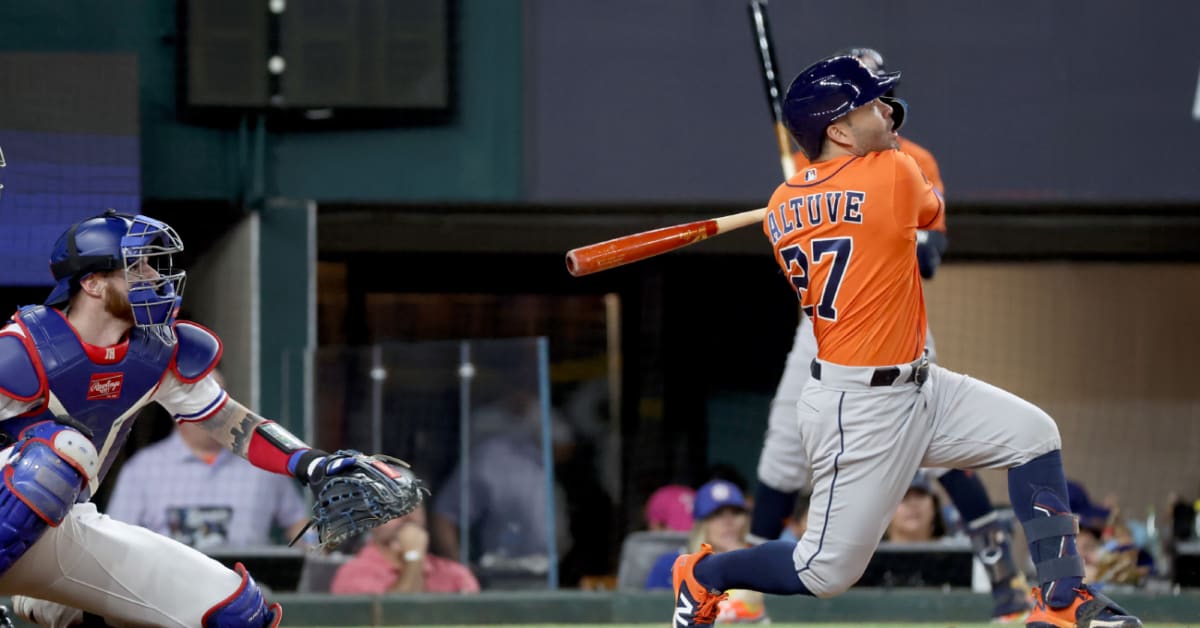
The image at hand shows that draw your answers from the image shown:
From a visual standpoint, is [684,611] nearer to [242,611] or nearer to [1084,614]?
[1084,614]

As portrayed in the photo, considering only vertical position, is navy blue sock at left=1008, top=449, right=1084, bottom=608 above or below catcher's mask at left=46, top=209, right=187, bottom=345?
below

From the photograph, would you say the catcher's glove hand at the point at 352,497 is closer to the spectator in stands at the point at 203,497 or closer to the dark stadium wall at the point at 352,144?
the spectator in stands at the point at 203,497

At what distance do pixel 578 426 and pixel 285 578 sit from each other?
3.75 metres

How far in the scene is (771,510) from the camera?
5617mm

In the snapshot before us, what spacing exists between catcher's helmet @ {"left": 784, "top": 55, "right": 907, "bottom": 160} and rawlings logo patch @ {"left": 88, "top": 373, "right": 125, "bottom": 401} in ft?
6.10

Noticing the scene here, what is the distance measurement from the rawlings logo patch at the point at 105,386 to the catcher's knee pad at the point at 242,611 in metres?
0.59

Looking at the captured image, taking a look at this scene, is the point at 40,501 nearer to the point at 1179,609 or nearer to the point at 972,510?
the point at 972,510

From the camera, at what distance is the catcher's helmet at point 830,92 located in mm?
4066

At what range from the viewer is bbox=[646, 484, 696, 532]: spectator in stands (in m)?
8.44

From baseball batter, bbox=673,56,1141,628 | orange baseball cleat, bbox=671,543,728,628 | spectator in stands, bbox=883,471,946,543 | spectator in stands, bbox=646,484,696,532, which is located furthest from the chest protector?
spectator in stands, bbox=646,484,696,532

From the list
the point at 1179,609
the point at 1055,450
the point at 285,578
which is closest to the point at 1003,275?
the point at 1179,609

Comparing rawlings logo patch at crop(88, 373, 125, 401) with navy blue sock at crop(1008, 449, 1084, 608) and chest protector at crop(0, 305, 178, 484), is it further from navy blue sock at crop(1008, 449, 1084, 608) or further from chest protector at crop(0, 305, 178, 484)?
navy blue sock at crop(1008, 449, 1084, 608)

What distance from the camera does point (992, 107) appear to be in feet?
30.0

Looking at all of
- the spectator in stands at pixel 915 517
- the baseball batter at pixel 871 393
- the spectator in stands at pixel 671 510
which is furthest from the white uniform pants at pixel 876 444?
the spectator in stands at pixel 671 510
